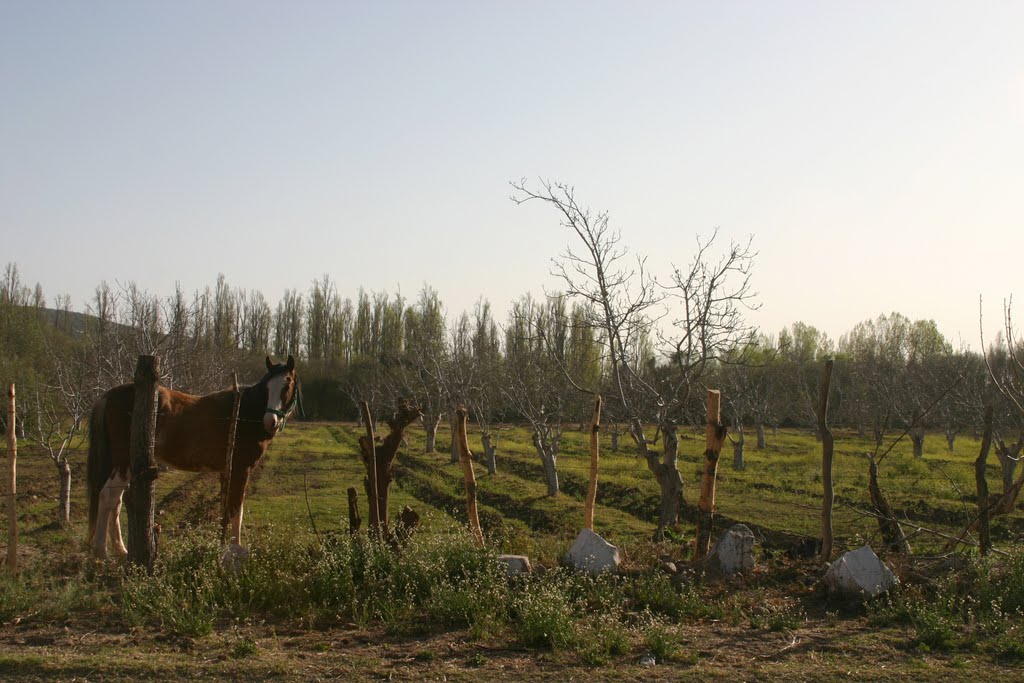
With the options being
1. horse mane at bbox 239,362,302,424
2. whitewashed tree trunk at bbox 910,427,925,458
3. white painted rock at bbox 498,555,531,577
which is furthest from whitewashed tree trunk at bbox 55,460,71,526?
whitewashed tree trunk at bbox 910,427,925,458

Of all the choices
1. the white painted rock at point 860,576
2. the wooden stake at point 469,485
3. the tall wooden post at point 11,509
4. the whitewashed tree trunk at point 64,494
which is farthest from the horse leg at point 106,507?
the white painted rock at point 860,576

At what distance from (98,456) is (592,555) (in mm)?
5916

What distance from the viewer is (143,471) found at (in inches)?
306

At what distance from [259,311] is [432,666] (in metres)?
76.8

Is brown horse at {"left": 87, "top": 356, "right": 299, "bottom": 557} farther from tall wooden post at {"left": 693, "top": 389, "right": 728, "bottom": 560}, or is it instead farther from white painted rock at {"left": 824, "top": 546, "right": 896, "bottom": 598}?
white painted rock at {"left": 824, "top": 546, "right": 896, "bottom": 598}

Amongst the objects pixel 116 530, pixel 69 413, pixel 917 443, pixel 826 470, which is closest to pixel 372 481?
pixel 116 530

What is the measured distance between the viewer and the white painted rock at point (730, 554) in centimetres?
836

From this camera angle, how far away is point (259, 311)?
78.7 metres

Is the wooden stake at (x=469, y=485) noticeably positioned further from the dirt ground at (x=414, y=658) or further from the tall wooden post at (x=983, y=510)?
the tall wooden post at (x=983, y=510)

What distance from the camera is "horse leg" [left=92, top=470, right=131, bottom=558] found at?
9.35 metres

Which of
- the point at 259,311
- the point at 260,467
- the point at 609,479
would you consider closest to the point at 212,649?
the point at 609,479

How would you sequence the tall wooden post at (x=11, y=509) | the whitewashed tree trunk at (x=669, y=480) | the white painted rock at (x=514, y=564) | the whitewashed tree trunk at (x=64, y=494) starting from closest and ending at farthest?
the white painted rock at (x=514, y=564) → the tall wooden post at (x=11, y=509) → the whitewashed tree trunk at (x=669, y=480) → the whitewashed tree trunk at (x=64, y=494)

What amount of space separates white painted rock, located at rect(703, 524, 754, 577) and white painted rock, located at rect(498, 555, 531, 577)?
1.95m

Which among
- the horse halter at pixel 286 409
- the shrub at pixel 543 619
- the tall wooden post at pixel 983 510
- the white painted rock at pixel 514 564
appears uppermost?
the horse halter at pixel 286 409
